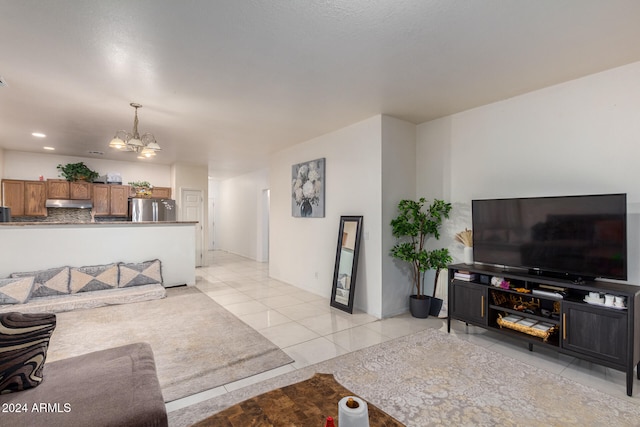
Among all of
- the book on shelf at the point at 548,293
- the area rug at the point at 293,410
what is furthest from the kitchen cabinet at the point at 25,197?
the book on shelf at the point at 548,293

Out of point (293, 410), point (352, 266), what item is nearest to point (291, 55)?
point (293, 410)

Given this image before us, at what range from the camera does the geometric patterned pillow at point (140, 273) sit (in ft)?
16.3

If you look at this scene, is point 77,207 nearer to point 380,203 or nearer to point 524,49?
point 380,203

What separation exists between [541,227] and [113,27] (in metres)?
4.12

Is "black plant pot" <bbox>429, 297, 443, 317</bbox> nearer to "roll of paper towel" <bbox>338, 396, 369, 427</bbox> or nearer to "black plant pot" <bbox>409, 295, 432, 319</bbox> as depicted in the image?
"black plant pot" <bbox>409, 295, 432, 319</bbox>

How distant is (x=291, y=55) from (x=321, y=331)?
2956 millimetres

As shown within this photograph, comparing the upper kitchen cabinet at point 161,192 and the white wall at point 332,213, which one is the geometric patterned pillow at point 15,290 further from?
the white wall at point 332,213

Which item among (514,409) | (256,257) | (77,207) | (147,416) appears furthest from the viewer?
(256,257)

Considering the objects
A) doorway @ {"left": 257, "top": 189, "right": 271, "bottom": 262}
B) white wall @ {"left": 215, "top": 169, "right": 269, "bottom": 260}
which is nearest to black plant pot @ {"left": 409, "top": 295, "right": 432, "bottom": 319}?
doorway @ {"left": 257, "top": 189, "right": 271, "bottom": 262}

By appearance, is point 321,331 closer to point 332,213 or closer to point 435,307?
point 435,307

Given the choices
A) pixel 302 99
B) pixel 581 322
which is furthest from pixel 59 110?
pixel 581 322

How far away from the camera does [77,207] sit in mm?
6551

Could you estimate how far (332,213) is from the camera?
494 cm

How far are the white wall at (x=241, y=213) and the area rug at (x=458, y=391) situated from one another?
6.45 meters
